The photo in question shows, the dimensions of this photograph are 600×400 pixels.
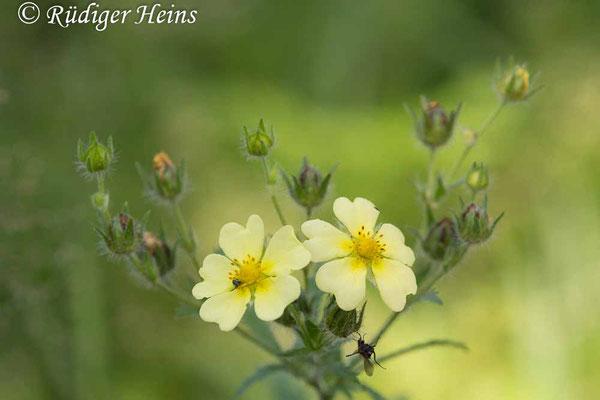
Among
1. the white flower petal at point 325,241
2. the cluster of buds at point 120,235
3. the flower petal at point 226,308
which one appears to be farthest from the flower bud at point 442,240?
the cluster of buds at point 120,235

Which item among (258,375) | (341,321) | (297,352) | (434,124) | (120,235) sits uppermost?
(434,124)

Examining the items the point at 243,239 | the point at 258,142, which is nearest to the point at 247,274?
the point at 243,239

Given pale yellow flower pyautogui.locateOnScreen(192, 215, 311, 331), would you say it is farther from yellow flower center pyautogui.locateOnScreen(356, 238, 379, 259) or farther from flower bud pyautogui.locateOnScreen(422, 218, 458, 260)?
flower bud pyautogui.locateOnScreen(422, 218, 458, 260)

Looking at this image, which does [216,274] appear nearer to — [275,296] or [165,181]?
[275,296]

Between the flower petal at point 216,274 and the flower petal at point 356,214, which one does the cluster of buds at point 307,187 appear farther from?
the flower petal at point 216,274

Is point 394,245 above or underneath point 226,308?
above

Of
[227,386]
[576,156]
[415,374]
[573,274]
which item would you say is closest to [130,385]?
[227,386]

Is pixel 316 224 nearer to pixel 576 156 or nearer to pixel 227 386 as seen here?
pixel 227 386
